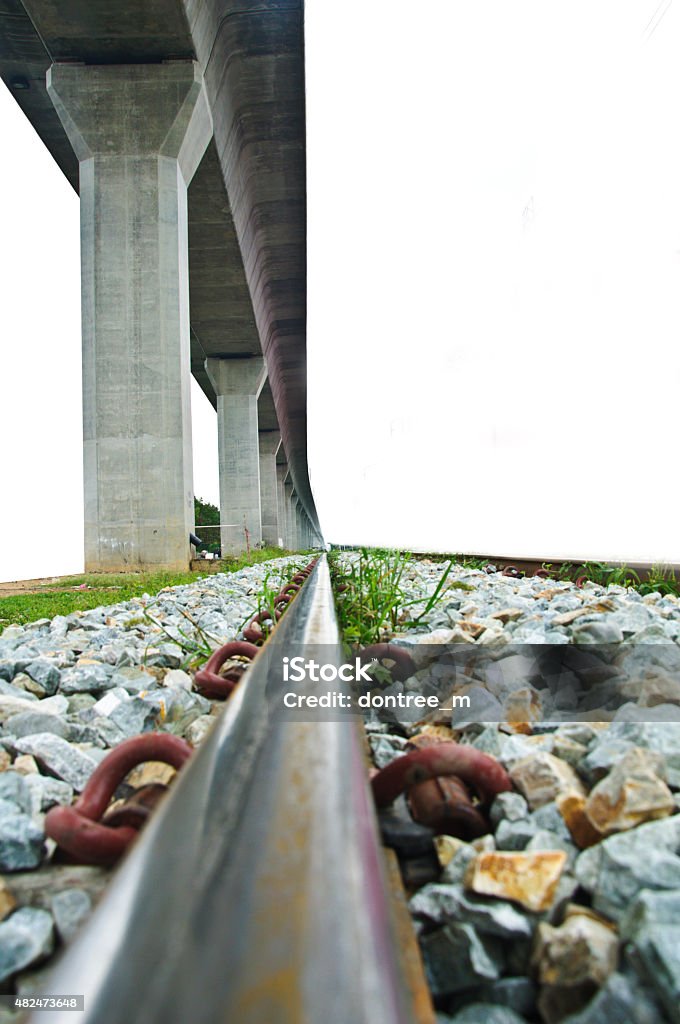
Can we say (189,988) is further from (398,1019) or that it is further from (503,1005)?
(503,1005)

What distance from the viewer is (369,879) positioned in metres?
0.50

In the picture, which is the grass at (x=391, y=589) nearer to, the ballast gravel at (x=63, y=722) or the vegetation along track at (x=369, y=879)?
the ballast gravel at (x=63, y=722)

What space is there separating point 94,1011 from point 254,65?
11.3 m

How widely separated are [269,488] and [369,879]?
3032 centimetres

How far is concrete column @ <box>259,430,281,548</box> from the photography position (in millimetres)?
29625

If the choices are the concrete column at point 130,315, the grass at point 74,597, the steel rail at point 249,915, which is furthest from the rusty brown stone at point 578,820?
the concrete column at point 130,315

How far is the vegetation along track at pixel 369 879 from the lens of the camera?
1.31 ft

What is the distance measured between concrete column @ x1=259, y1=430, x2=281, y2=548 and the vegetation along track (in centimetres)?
2751

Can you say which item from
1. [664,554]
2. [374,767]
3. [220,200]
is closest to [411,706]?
[374,767]

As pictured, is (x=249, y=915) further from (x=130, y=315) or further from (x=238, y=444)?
(x=238, y=444)

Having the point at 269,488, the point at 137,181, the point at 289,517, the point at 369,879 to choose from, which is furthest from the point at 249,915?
the point at 289,517

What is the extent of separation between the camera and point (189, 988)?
376mm

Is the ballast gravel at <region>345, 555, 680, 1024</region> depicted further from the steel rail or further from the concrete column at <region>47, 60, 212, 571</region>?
the concrete column at <region>47, 60, 212, 571</region>

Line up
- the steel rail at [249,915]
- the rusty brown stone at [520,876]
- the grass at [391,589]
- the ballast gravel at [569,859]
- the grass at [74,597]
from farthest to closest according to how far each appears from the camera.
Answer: the grass at [74,597]
the grass at [391,589]
the rusty brown stone at [520,876]
the ballast gravel at [569,859]
the steel rail at [249,915]
